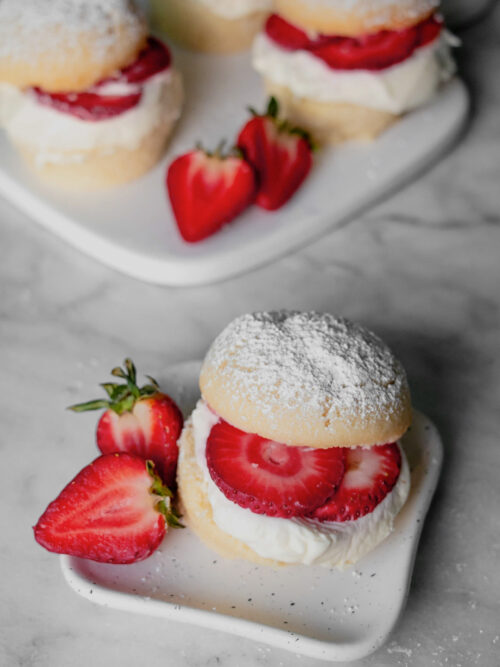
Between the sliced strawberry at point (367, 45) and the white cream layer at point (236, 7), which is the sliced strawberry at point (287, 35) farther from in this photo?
the white cream layer at point (236, 7)

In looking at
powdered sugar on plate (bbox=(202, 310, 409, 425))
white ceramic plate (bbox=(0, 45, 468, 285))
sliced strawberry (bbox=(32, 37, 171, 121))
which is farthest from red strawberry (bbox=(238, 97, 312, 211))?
powdered sugar on plate (bbox=(202, 310, 409, 425))

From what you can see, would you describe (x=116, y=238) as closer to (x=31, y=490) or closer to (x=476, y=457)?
(x=31, y=490)

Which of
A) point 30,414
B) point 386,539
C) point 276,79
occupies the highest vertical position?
point 276,79

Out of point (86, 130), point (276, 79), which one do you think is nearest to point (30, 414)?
point (86, 130)

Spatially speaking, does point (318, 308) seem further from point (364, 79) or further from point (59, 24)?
point (59, 24)

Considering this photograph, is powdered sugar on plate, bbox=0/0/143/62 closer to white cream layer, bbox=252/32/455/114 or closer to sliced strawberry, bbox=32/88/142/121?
sliced strawberry, bbox=32/88/142/121

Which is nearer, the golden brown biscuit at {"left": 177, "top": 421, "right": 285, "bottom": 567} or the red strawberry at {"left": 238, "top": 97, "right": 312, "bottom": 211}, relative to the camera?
the golden brown biscuit at {"left": 177, "top": 421, "right": 285, "bottom": 567}

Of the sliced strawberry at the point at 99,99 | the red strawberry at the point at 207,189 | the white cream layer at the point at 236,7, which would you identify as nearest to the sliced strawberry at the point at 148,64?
the sliced strawberry at the point at 99,99
